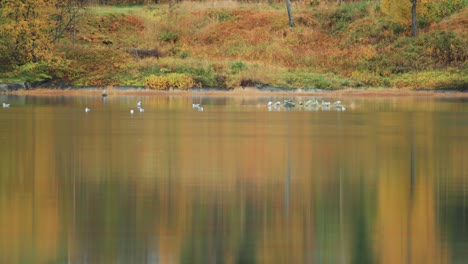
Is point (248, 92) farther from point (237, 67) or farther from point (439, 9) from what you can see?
point (439, 9)

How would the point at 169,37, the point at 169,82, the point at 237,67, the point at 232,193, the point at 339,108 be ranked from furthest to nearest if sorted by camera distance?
the point at 169,37
the point at 237,67
the point at 169,82
the point at 339,108
the point at 232,193

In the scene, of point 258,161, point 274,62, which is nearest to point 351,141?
point 258,161

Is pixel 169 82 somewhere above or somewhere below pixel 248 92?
above

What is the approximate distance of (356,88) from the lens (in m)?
54.3

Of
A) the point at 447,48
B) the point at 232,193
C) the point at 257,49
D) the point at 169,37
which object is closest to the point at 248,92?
the point at 257,49

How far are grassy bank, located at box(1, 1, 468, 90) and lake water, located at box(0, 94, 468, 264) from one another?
23.8 m

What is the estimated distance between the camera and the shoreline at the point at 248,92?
174 feet

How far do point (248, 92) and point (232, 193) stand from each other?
1540 inches

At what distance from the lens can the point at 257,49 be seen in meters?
62.2

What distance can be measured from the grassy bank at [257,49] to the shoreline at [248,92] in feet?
1.78

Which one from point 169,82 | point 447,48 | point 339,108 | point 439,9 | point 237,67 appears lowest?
point 339,108

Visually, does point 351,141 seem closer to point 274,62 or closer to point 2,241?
point 2,241

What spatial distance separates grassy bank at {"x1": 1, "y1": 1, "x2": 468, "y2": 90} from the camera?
55.3 m

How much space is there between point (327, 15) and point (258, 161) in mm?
48533
